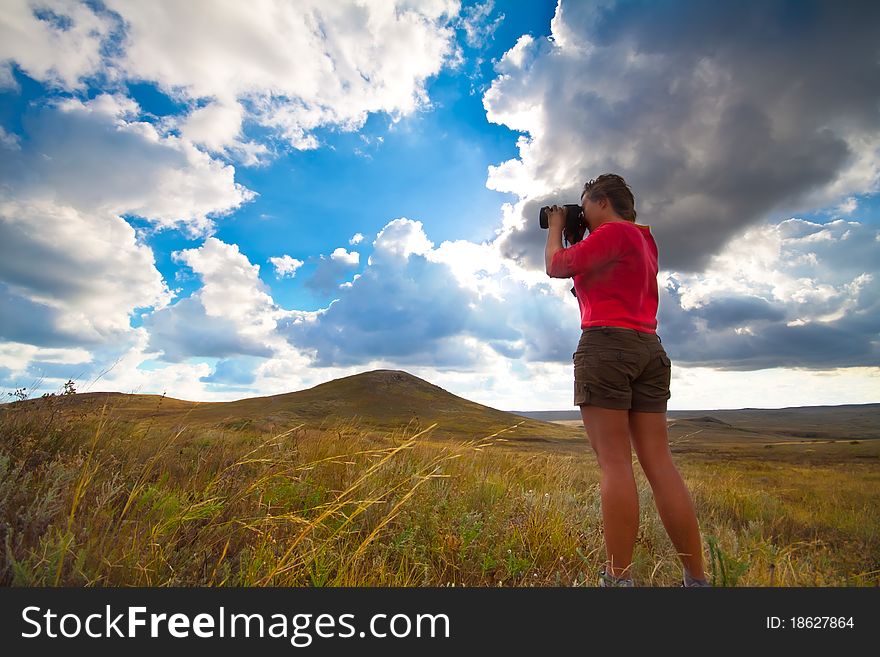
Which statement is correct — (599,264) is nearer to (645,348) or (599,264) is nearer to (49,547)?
(645,348)

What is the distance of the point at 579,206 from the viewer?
3057 mm

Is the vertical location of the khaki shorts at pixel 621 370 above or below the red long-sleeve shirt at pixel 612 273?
below

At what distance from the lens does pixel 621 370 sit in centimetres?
246

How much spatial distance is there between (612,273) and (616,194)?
2.00ft

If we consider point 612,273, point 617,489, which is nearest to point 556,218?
point 612,273

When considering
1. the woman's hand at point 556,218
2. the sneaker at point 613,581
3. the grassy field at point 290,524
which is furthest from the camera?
the woman's hand at point 556,218

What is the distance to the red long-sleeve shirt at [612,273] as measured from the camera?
8.46 ft

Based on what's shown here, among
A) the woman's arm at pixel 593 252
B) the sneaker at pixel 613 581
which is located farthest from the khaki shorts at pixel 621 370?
the sneaker at pixel 613 581

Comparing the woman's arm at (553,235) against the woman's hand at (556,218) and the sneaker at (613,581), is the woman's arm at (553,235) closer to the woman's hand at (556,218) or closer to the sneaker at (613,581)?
the woman's hand at (556,218)

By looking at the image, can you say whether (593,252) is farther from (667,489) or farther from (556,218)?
(667,489)

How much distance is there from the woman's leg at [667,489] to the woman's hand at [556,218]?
1.27m

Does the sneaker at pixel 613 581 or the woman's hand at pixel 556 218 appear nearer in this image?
the sneaker at pixel 613 581
